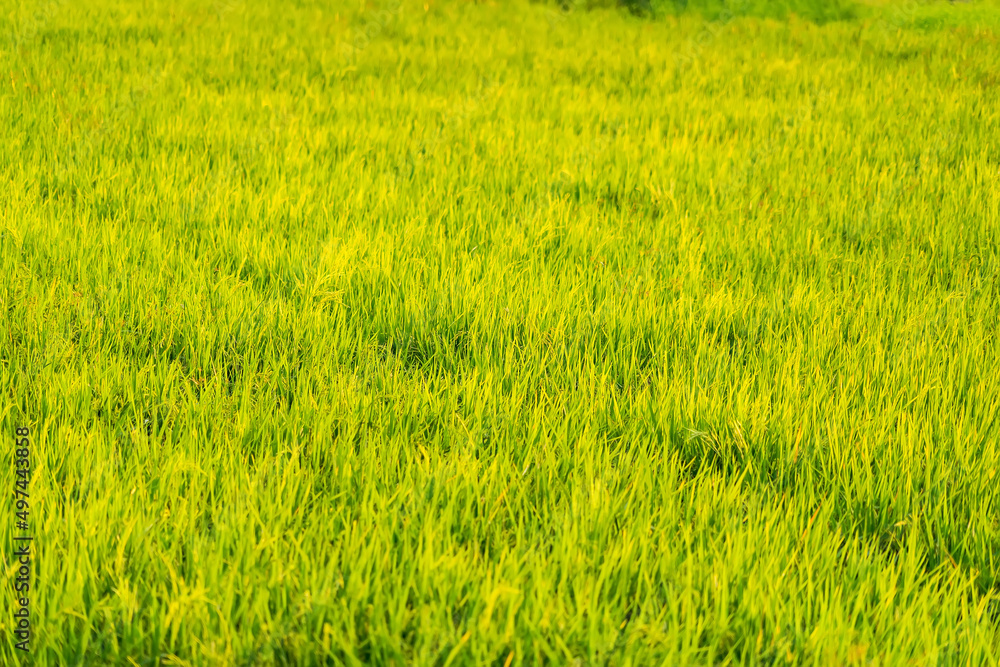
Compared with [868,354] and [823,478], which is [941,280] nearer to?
[868,354]

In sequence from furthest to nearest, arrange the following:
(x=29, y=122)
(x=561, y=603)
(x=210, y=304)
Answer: (x=29, y=122) → (x=210, y=304) → (x=561, y=603)

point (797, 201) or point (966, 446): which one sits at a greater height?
point (797, 201)

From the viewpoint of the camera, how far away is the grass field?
1.32 meters

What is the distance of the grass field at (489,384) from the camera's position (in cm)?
132

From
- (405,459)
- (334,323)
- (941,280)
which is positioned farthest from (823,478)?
(941,280)

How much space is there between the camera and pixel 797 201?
12.0 feet

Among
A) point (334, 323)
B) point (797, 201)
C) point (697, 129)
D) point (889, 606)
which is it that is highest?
point (697, 129)

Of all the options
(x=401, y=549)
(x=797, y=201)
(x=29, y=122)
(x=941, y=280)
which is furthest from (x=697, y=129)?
(x=401, y=549)

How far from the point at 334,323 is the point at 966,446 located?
5.50ft

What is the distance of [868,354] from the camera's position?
2.24 metres

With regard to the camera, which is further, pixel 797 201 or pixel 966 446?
pixel 797 201

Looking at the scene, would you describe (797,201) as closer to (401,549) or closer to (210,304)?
(210,304)

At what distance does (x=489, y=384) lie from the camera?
200cm

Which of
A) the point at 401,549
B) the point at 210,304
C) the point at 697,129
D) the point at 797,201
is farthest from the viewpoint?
the point at 697,129
